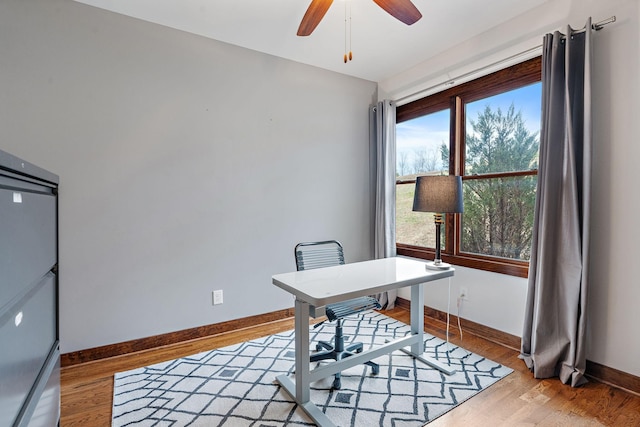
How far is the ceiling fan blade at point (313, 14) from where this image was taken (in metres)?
1.73

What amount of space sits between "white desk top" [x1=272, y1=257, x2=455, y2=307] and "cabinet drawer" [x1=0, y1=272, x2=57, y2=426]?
1.03m

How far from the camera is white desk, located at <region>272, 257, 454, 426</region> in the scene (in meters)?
1.69

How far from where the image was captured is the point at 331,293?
165 cm

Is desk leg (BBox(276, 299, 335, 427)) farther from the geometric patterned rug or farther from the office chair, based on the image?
the office chair

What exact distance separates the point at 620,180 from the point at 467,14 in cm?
154

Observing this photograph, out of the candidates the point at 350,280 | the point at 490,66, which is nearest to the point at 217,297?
the point at 350,280

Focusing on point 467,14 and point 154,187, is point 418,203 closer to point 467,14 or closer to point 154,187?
point 467,14

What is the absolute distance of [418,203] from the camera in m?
2.21

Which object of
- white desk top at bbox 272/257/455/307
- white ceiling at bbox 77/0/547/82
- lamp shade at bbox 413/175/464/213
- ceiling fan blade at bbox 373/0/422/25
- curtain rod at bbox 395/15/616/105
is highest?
white ceiling at bbox 77/0/547/82

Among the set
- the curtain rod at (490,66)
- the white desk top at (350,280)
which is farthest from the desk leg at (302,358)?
the curtain rod at (490,66)

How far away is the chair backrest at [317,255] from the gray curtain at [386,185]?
1034 millimetres

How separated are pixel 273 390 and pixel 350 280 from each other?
0.84 meters

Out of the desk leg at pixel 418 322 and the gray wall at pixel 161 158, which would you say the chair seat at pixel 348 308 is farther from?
the gray wall at pixel 161 158

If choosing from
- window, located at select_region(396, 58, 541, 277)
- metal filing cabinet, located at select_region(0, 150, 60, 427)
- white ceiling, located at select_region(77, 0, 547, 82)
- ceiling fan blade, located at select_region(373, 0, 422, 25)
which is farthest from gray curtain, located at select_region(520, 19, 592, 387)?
metal filing cabinet, located at select_region(0, 150, 60, 427)
